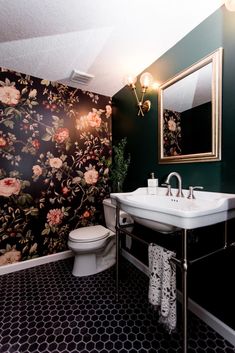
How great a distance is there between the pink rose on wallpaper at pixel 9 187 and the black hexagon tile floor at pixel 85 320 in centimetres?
79

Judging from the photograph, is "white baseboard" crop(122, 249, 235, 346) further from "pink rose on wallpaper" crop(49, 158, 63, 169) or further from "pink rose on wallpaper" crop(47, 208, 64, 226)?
"pink rose on wallpaper" crop(49, 158, 63, 169)

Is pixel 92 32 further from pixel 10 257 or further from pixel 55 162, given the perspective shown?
pixel 10 257

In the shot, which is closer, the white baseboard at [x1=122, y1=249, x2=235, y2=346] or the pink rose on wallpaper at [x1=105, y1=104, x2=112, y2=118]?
the white baseboard at [x1=122, y1=249, x2=235, y2=346]

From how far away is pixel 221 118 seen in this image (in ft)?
3.68

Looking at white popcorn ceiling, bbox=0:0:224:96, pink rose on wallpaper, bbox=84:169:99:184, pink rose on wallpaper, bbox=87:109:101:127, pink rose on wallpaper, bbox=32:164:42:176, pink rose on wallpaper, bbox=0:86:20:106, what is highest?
white popcorn ceiling, bbox=0:0:224:96

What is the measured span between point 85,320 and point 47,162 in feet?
4.77

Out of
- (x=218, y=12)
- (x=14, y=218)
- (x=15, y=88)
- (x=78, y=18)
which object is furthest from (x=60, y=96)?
(x=218, y=12)

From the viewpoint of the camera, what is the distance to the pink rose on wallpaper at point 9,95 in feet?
5.66

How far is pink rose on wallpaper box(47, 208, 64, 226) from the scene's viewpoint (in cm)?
199

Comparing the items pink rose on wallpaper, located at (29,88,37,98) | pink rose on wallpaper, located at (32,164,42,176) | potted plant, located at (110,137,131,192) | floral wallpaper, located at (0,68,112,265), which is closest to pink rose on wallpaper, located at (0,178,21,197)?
floral wallpaper, located at (0,68,112,265)

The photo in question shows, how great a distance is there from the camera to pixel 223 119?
112 cm

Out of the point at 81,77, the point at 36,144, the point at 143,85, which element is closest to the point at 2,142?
the point at 36,144

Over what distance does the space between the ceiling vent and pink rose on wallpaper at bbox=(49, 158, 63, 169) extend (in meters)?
Result: 0.87

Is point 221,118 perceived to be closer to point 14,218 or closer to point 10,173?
point 10,173
